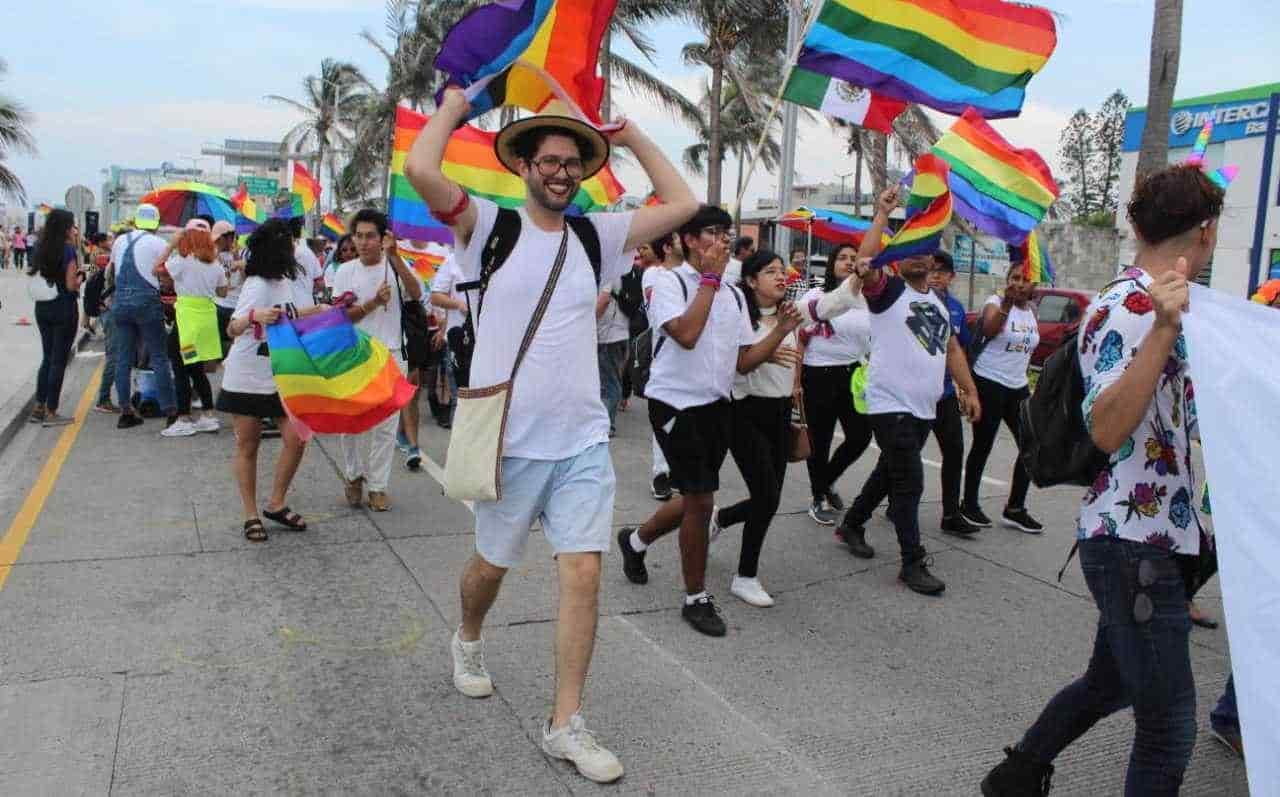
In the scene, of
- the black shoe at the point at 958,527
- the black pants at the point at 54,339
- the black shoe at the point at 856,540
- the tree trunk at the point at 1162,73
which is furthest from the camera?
the tree trunk at the point at 1162,73

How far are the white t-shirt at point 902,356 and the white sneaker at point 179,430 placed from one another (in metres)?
6.31

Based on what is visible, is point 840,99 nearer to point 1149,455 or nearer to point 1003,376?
point 1003,376

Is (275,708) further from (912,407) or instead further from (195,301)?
(195,301)

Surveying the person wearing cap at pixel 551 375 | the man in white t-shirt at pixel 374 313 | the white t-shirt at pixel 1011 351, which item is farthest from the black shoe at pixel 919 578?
the man in white t-shirt at pixel 374 313

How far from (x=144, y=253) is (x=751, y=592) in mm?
6875

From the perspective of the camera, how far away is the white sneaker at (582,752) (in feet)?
10.4

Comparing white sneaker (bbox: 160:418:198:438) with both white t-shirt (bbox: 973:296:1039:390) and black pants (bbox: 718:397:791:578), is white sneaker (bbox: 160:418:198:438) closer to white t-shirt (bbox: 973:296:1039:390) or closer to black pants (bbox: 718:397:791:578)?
black pants (bbox: 718:397:791:578)

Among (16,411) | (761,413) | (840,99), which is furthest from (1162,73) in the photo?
(16,411)

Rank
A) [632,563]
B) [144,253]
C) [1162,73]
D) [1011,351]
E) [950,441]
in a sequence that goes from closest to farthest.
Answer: [632,563] → [950,441] → [1011,351] → [144,253] → [1162,73]

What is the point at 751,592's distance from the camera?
16.3 ft

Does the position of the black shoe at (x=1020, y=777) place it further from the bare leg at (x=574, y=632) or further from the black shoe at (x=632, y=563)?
the black shoe at (x=632, y=563)

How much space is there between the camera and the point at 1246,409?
89.9 inches

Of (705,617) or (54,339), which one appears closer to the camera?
(705,617)

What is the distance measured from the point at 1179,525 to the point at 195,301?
7.88 m
